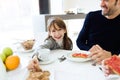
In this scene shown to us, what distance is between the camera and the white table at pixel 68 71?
104cm

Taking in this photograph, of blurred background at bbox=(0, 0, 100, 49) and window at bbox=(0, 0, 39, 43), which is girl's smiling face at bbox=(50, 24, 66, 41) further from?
window at bbox=(0, 0, 39, 43)

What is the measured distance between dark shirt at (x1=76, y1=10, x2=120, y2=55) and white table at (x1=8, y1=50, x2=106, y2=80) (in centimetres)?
49

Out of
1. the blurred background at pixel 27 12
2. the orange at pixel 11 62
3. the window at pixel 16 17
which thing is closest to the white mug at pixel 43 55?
the orange at pixel 11 62

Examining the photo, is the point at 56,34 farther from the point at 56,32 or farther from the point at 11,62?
the point at 11,62

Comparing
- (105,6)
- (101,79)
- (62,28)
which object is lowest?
(101,79)

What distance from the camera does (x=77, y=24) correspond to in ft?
8.42

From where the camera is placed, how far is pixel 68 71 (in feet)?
3.64

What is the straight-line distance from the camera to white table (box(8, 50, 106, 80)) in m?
1.04

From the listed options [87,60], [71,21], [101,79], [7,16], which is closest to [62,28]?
[87,60]

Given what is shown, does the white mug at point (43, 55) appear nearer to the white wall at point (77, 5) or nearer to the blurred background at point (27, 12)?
the blurred background at point (27, 12)

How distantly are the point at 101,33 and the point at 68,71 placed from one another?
68cm

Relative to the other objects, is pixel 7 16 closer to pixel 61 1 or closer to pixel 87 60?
pixel 61 1

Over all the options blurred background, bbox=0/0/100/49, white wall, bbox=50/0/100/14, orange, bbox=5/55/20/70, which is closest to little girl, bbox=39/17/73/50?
orange, bbox=5/55/20/70

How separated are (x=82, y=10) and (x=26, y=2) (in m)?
0.71
